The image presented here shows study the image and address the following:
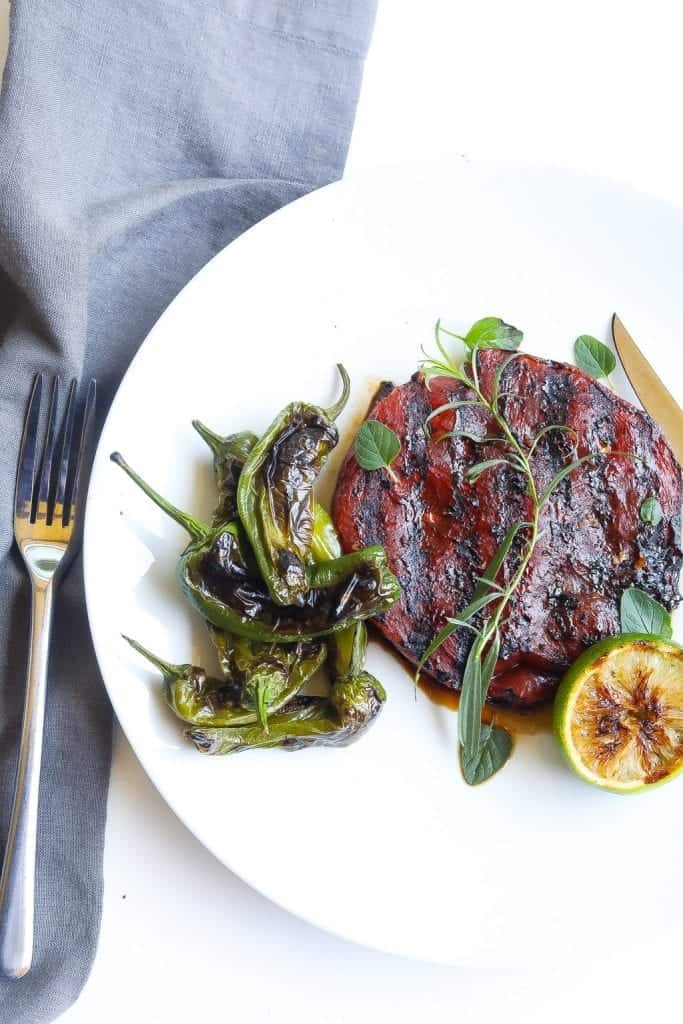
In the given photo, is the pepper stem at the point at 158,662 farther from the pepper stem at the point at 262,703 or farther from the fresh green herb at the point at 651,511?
the fresh green herb at the point at 651,511

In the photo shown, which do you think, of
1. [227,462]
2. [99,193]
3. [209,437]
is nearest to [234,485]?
[227,462]

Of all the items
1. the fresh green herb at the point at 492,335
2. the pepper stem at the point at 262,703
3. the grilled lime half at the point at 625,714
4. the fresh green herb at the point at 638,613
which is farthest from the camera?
the fresh green herb at the point at 492,335

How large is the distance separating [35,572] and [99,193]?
4.44ft

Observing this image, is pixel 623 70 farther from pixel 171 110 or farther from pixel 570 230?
pixel 171 110

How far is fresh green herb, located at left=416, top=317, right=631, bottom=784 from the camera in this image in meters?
2.99

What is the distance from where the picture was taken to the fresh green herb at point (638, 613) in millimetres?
3123

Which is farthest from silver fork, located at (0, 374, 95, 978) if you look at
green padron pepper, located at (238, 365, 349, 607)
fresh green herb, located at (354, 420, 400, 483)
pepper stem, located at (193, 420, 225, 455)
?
fresh green herb, located at (354, 420, 400, 483)

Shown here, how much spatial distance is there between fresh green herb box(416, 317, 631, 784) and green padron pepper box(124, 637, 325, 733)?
1.26 ft

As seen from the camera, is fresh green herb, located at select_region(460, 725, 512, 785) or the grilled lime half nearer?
the grilled lime half

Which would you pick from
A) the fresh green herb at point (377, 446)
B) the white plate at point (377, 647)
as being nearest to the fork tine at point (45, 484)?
the white plate at point (377, 647)

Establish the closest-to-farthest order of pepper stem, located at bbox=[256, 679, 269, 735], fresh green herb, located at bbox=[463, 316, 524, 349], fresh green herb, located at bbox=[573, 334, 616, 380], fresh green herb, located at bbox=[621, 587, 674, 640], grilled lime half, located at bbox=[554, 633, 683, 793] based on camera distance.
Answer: pepper stem, located at bbox=[256, 679, 269, 735] → grilled lime half, located at bbox=[554, 633, 683, 793] → fresh green herb, located at bbox=[621, 587, 674, 640] → fresh green herb, located at bbox=[463, 316, 524, 349] → fresh green herb, located at bbox=[573, 334, 616, 380]

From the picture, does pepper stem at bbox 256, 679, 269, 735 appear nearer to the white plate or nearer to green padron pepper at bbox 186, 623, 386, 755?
green padron pepper at bbox 186, 623, 386, 755

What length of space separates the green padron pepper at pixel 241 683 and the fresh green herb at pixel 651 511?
1.16m

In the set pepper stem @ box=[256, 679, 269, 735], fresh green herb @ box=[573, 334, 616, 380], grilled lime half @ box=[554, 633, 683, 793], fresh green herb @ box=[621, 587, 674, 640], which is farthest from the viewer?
fresh green herb @ box=[573, 334, 616, 380]
